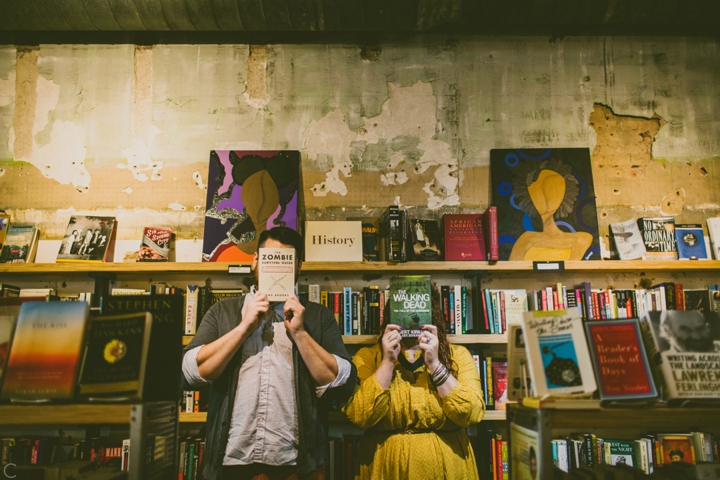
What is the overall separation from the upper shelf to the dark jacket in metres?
0.64

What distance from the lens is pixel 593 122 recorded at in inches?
126

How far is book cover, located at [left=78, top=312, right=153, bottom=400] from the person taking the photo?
135cm

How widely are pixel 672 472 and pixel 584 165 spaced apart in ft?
6.70

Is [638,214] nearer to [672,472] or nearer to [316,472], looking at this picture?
[672,472]

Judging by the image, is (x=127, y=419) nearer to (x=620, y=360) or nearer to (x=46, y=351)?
(x=46, y=351)

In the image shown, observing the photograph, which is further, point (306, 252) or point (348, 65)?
point (348, 65)

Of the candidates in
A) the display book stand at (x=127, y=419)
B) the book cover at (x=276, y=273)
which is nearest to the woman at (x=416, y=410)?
the book cover at (x=276, y=273)

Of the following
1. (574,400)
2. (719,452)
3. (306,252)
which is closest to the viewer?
(574,400)

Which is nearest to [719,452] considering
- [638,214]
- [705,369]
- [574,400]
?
[638,214]

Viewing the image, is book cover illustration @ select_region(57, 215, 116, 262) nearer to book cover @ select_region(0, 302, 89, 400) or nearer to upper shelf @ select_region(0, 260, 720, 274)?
upper shelf @ select_region(0, 260, 720, 274)

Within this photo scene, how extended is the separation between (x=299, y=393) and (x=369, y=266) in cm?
99

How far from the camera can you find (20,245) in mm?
2939

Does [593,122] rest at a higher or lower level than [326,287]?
higher

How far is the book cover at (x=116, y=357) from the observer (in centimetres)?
135
